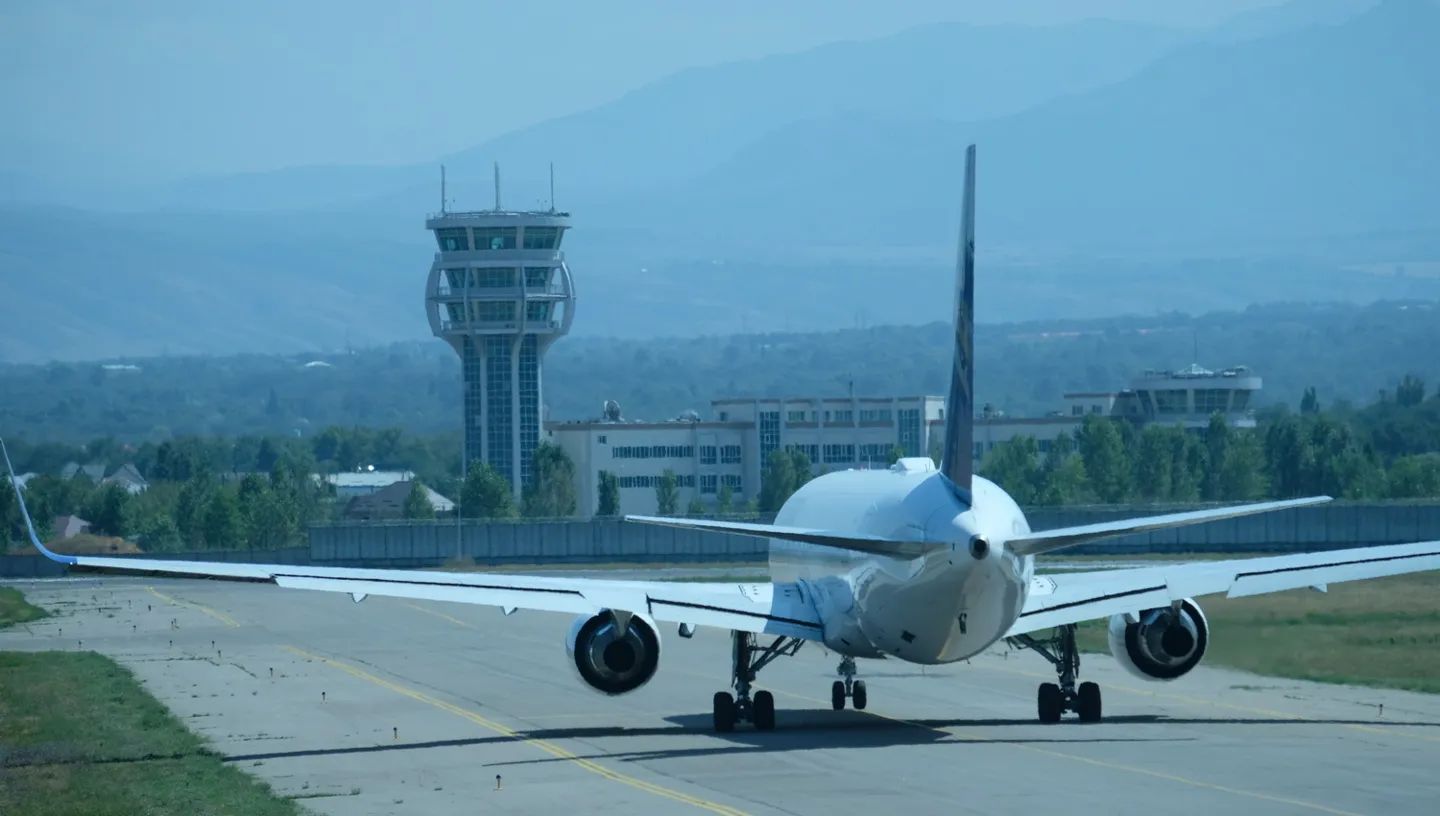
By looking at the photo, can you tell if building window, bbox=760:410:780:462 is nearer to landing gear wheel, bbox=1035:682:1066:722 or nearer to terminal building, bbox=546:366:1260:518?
terminal building, bbox=546:366:1260:518

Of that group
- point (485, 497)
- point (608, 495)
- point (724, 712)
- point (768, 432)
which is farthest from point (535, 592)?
point (768, 432)

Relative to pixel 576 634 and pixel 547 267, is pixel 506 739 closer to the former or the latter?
pixel 576 634

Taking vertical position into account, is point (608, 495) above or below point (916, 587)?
above

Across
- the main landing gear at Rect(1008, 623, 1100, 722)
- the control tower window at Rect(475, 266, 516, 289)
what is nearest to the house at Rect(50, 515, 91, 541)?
the control tower window at Rect(475, 266, 516, 289)

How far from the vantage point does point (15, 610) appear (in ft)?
269

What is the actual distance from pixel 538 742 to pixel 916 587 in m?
7.25

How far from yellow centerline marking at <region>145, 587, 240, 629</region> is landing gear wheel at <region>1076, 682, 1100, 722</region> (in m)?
40.1

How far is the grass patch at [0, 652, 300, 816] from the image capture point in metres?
30.8

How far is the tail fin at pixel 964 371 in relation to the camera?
3353 cm

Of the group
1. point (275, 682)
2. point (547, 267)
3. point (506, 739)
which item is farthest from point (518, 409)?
point (506, 739)

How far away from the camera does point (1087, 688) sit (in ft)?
126

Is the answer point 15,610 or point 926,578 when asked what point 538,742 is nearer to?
point 926,578

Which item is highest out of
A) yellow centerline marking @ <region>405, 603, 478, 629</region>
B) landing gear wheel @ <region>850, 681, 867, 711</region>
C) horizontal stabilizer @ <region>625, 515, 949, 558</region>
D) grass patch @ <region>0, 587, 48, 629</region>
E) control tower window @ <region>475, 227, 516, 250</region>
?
control tower window @ <region>475, 227, 516, 250</region>

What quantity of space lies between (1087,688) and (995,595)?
5621 millimetres
